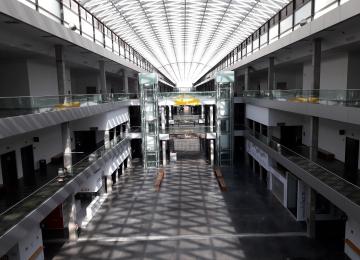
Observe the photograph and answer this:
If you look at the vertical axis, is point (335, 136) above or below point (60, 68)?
below

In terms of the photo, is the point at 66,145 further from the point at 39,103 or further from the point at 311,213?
the point at 311,213

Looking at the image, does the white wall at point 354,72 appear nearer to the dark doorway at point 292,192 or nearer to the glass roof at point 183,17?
the dark doorway at point 292,192

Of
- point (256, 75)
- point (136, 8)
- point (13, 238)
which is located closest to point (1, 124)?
point (13, 238)

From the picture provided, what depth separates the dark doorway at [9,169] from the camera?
16.3 meters

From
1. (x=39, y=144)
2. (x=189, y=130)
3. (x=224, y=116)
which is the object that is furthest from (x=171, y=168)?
(x=39, y=144)

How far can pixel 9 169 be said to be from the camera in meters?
16.8

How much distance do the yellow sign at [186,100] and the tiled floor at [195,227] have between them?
9.96 m

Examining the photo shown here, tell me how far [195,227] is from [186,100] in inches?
721

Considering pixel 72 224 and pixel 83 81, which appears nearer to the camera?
pixel 72 224

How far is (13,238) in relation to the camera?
10281mm

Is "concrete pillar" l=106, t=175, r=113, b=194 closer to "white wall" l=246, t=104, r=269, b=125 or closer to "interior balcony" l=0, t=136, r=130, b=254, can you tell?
"interior balcony" l=0, t=136, r=130, b=254

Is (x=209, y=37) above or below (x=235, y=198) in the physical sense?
above

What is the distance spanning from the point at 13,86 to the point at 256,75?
31.6 metres

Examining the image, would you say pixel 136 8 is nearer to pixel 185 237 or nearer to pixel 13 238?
pixel 185 237
